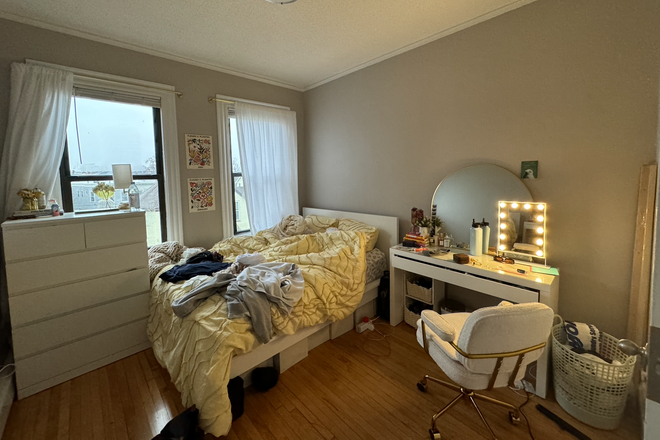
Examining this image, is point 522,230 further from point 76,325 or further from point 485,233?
point 76,325

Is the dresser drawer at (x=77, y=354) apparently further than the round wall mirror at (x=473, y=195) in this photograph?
No

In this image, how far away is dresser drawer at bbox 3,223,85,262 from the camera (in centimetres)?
188

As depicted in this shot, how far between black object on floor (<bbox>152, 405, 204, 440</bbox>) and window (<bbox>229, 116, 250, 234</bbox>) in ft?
7.77

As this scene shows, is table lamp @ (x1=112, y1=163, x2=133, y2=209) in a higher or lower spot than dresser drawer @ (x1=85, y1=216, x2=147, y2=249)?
higher

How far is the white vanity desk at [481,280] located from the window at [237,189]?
6.66ft

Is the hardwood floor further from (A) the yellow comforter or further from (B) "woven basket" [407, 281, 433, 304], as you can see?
(B) "woven basket" [407, 281, 433, 304]

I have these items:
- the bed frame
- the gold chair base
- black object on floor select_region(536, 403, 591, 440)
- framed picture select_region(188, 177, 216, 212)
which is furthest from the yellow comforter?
black object on floor select_region(536, 403, 591, 440)

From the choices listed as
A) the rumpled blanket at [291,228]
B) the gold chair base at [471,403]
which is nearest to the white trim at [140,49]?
the rumpled blanket at [291,228]

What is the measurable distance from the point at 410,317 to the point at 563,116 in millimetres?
1990

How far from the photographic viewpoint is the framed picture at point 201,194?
320 centimetres

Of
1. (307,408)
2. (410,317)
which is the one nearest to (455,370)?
(307,408)

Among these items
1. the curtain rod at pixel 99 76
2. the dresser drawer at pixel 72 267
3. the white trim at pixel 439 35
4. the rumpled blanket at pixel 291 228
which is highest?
the white trim at pixel 439 35

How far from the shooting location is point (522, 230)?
2.23m

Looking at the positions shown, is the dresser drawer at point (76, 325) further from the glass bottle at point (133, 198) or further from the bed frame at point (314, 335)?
the bed frame at point (314, 335)
